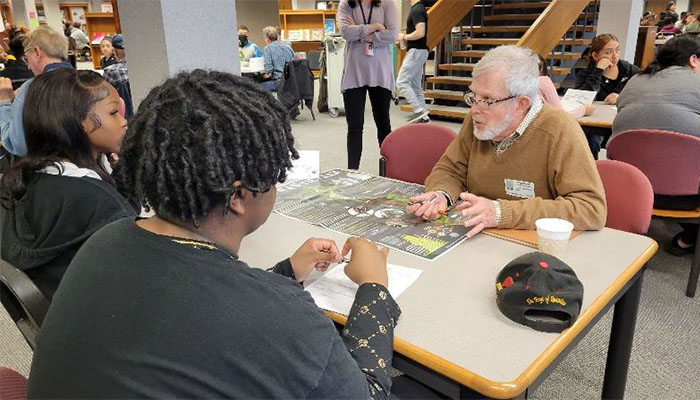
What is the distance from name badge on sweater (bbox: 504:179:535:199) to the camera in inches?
70.4

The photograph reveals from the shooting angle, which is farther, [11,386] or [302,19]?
[302,19]

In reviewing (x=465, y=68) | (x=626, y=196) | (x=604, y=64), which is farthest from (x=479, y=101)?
(x=465, y=68)

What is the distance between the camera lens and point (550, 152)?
1719 mm

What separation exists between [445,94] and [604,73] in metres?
3.14

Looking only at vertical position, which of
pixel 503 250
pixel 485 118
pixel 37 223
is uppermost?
pixel 485 118

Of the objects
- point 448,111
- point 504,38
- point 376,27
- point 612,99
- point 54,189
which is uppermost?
point 376,27

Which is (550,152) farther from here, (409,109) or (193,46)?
(409,109)

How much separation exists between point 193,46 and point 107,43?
4.51m

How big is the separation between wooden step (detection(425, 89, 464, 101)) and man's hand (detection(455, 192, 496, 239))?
18.6ft

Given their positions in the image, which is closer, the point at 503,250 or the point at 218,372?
the point at 218,372

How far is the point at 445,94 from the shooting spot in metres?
7.07

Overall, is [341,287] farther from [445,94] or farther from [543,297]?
[445,94]

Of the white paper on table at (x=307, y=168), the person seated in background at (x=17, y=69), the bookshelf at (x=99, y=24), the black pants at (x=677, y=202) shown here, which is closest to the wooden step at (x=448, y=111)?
the black pants at (x=677, y=202)

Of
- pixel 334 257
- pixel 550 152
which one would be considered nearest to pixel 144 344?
pixel 334 257
